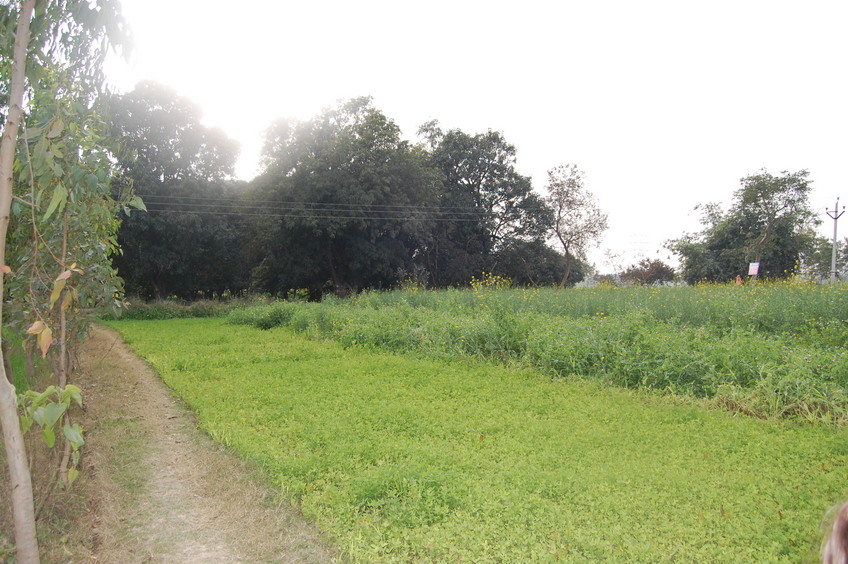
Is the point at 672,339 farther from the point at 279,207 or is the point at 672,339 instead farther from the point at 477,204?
the point at 477,204

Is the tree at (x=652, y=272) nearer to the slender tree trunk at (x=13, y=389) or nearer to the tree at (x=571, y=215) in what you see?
the tree at (x=571, y=215)

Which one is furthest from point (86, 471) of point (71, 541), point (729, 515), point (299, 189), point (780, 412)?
point (299, 189)

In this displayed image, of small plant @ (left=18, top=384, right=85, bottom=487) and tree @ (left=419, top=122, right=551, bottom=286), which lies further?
tree @ (left=419, top=122, right=551, bottom=286)

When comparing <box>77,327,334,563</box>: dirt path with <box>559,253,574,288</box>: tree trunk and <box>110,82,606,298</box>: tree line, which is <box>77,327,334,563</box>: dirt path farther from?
<box>559,253,574,288</box>: tree trunk

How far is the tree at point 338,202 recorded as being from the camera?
21297 mm

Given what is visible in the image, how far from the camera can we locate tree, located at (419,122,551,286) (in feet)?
91.6

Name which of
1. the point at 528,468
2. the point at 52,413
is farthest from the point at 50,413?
the point at 528,468

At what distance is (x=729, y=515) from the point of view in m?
3.21

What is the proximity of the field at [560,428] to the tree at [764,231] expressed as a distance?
18.4m

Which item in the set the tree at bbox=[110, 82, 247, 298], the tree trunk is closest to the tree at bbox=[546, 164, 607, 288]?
the tree trunk

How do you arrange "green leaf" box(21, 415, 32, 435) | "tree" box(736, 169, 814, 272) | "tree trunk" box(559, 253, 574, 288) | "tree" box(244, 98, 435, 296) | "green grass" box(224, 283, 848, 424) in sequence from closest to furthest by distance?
1. "green leaf" box(21, 415, 32, 435)
2. "green grass" box(224, 283, 848, 424)
3. "tree" box(244, 98, 435, 296)
4. "tree" box(736, 169, 814, 272)
5. "tree trunk" box(559, 253, 574, 288)

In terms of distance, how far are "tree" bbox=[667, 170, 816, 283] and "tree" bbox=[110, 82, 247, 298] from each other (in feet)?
77.4

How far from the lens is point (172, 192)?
2189 cm

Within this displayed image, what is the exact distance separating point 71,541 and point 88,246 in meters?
2.16
